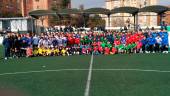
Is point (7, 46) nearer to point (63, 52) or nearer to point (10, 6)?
point (63, 52)

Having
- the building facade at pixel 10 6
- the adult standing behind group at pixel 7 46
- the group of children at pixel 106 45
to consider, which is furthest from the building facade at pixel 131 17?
the adult standing behind group at pixel 7 46

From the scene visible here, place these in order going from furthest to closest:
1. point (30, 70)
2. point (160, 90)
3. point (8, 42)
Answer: point (8, 42) → point (30, 70) → point (160, 90)

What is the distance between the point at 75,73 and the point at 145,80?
3.50 metres

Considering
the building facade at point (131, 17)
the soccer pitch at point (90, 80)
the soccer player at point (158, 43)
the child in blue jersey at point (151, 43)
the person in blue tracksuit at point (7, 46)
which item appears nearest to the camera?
the soccer pitch at point (90, 80)

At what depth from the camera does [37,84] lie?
14562mm

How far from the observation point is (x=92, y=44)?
29.9 metres

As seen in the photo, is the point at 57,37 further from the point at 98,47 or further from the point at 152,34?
the point at 152,34

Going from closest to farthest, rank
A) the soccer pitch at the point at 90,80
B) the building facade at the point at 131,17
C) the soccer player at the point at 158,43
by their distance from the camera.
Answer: the soccer pitch at the point at 90,80, the soccer player at the point at 158,43, the building facade at the point at 131,17

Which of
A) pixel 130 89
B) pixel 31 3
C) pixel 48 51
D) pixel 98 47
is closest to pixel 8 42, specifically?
pixel 48 51

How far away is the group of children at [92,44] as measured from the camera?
95.5ft

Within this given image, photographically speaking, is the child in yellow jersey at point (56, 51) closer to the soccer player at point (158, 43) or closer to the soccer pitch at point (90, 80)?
→ the soccer player at point (158, 43)

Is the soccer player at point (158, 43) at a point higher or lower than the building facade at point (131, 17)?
lower

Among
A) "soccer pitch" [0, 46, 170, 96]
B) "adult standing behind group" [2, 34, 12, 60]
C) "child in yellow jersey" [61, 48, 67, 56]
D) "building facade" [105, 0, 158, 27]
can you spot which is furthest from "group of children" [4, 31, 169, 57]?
"building facade" [105, 0, 158, 27]

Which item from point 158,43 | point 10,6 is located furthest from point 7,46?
point 10,6
